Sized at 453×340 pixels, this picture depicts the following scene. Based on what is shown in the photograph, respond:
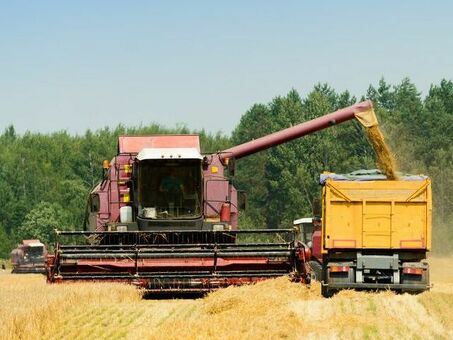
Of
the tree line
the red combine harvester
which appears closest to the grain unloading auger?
the red combine harvester

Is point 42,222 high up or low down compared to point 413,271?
down

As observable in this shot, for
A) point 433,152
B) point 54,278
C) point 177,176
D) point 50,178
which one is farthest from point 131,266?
point 50,178

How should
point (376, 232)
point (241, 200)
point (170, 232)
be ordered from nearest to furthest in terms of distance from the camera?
point (376, 232) → point (170, 232) → point (241, 200)

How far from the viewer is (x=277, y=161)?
331 feet

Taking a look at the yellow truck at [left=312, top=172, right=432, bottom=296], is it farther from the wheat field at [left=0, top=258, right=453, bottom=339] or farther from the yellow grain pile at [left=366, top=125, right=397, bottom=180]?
the yellow grain pile at [left=366, top=125, right=397, bottom=180]

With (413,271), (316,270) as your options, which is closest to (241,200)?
(316,270)

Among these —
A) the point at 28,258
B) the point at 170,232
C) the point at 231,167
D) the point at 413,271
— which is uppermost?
the point at 231,167

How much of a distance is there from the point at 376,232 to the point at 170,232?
12.7ft

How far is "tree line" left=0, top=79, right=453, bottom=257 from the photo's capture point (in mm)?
94500

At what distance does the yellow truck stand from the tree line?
59557mm

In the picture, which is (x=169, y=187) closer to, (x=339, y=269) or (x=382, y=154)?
(x=339, y=269)

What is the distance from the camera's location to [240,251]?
65.6ft

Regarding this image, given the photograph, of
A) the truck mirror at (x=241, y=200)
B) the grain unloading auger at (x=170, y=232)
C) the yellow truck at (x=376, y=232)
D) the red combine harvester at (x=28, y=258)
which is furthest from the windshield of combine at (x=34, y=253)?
the yellow truck at (x=376, y=232)

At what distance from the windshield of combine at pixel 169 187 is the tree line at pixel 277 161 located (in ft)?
192
